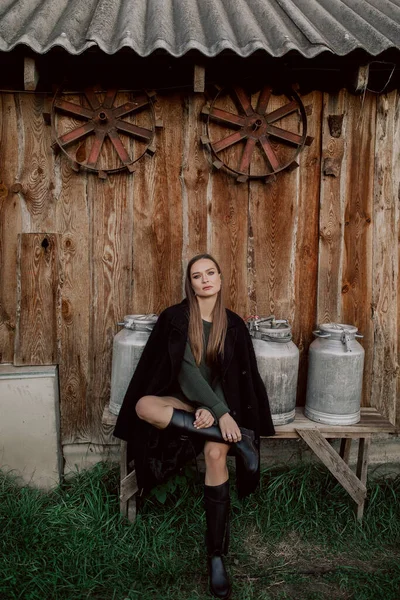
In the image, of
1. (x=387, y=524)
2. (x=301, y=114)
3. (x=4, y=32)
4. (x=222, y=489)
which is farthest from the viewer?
(x=301, y=114)

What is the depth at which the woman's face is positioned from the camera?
3.32 meters

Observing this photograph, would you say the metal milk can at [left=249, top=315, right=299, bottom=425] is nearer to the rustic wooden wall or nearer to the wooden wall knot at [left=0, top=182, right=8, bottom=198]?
the rustic wooden wall

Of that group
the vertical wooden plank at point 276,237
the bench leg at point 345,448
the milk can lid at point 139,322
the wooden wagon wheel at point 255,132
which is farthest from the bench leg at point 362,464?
the wooden wagon wheel at point 255,132

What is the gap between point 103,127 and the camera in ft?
12.0

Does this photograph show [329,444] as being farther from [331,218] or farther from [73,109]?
[73,109]

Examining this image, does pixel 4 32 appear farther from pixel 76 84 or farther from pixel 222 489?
pixel 222 489

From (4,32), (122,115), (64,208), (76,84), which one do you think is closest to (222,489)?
(64,208)

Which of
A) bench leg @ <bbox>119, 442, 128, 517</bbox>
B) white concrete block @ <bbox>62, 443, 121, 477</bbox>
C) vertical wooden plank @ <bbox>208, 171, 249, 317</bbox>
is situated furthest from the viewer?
white concrete block @ <bbox>62, 443, 121, 477</bbox>

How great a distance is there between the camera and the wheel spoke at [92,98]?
11.8 ft

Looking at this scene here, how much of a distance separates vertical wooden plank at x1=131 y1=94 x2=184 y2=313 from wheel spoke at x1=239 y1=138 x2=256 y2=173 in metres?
0.46

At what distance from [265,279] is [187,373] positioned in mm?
1044

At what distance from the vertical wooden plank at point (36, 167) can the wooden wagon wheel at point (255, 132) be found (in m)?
1.14

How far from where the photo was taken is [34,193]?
3732 mm

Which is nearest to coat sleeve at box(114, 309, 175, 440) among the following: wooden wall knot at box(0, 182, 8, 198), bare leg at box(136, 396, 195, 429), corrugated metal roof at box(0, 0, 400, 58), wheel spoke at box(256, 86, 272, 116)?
bare leg at box(136, 396, 195, 429)
